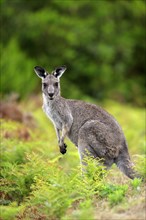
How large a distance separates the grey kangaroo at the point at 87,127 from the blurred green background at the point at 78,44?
9.44m

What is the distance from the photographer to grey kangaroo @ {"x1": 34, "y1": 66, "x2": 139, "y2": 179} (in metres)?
9.59

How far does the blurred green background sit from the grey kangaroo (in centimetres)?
944

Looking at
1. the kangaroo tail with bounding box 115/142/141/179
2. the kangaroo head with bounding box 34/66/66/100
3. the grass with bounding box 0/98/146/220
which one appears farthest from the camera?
the kangaroo head with bounding box 34/66/66/100

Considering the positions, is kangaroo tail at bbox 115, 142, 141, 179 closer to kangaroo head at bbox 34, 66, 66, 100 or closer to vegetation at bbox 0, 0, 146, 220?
vegetation at bbox 0, 0, 146, 220

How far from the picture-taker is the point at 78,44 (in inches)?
1000

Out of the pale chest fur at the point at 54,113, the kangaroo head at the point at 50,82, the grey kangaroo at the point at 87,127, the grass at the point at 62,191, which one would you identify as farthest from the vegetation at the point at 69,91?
the kangaroo head at the point at 50,82

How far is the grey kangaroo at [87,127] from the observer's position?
31.5ft

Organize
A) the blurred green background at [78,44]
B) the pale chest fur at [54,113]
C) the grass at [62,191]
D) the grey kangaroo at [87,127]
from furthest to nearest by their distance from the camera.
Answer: the blurred green background at [78,44]
the pale chest fur at [54,113]
the grey kangaroo at [87,127]
the grass at [62,191]

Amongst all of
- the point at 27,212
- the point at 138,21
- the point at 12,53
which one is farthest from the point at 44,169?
the point at 138,21

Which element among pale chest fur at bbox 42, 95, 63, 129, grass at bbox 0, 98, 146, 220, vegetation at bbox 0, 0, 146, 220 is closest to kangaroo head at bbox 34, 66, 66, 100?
pale chest fur at bbox 42, 95, 63, 129

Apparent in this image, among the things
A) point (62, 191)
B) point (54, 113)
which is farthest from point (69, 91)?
point (62, 191)

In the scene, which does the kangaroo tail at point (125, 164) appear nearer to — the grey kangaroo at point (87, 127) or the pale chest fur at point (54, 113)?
the grey kangaroo at point (87, 127)

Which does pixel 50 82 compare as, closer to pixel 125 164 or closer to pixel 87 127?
pixel 87 127

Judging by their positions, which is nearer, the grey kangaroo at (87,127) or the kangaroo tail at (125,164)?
the kangaroo tail at (125,164)
